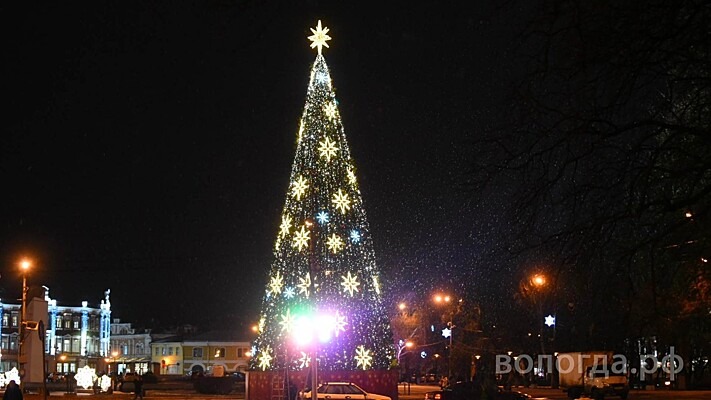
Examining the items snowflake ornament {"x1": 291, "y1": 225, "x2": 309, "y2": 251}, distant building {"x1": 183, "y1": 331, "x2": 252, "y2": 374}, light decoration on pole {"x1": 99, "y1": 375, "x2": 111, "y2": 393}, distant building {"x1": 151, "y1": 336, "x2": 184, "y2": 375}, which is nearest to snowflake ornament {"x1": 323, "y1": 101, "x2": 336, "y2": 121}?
snowflake ornament {"x1": 291, "y1": 225, "x2": 309, "y2": 251}

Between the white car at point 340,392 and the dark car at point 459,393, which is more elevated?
the white car at point 340,392

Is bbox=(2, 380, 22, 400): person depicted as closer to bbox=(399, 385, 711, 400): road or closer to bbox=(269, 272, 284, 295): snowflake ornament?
bbox=(269, 272, 284, 295): snowflake ornament

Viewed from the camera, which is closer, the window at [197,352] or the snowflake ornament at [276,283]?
the snowflake ornament at [276,283]

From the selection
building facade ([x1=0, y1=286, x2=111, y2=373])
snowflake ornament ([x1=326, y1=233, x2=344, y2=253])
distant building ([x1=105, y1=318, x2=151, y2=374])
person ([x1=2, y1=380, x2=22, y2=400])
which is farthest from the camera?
distant building ([x1=105, y1=318, x2=151, y2=374])

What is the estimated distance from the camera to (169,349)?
14750cm

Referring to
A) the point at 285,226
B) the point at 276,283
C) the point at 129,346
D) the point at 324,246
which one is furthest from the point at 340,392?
the point at 129,346

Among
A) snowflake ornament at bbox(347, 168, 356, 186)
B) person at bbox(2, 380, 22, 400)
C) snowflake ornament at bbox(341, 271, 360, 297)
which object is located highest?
snowflake ornament at bbox(347, 168, 356, 186)

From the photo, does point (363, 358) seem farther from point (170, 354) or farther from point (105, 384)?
point (170, 354)

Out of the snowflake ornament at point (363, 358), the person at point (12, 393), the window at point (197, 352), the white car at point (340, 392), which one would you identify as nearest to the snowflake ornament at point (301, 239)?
the snowflake ornament at point (363, 358)

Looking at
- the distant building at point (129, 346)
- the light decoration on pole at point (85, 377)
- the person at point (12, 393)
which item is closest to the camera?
the person at point (12, 393)

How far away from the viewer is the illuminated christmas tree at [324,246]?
33.1 m

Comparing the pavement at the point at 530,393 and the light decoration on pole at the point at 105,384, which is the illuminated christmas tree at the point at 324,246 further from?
the light decoration on pole at the point at 105,384

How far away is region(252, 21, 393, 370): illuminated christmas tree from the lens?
33.1m

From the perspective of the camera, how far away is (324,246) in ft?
109
